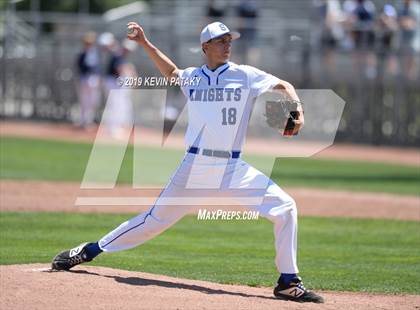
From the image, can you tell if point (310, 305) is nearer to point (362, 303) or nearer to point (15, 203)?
point (362, 303)

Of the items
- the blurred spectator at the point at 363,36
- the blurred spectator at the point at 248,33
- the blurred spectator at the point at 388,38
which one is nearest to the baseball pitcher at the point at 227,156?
the blurred spectator at the point at 388,38

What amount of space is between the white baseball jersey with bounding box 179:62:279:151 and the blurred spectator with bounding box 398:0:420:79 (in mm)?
17948

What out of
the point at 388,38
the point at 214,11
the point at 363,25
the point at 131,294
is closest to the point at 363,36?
the point at 363,25

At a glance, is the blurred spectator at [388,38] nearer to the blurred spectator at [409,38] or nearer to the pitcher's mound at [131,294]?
the blurred spectator at [409,38]

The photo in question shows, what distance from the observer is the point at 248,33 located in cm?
2756

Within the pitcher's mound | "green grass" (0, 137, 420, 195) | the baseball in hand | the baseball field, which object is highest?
the baseball in hand

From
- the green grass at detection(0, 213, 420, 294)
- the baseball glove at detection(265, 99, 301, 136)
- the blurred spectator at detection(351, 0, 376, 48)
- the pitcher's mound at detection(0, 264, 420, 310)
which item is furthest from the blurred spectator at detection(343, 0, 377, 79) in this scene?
the baseball glove at detection(265, 99, 301, 136)

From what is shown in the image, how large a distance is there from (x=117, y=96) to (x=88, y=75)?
141 centimetres

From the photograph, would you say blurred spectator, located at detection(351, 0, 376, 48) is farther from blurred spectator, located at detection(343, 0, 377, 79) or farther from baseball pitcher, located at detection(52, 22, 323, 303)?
baseball pitcher, located at detection(52, 22, 323, 303)

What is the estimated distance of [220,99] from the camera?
321 inches

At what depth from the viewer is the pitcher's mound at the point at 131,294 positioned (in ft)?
24.1

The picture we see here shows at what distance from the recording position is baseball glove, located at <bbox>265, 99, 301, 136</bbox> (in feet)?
26.2

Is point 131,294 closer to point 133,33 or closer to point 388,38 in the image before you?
point 133,33

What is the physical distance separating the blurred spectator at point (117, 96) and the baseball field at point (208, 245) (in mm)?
4490
